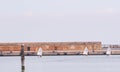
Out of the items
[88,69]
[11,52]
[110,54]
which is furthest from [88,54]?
[88,69]

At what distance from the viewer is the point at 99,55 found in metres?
112

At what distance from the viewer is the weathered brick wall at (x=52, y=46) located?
4333 inches

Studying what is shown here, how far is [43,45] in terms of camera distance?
112 meters

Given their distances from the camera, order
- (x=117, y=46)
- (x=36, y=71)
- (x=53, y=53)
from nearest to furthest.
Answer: (x=36, y=71), (x=53, y=53), (x=117, y=46)

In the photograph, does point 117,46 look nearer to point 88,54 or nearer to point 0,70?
point 88,54

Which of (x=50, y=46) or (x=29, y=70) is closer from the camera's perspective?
(x=29, y=70)

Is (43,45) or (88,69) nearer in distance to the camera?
(88,69)

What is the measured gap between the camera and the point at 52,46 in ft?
366

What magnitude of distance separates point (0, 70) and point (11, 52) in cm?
3272

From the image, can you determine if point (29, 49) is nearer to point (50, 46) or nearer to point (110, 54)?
point (50, 46)

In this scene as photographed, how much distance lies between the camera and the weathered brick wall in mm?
110062

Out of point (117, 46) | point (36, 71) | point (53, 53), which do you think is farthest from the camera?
point (117, 46)

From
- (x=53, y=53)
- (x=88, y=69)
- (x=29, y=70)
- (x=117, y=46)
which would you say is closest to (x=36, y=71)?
(x=29, y=70)

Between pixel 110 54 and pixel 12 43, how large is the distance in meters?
15.1
